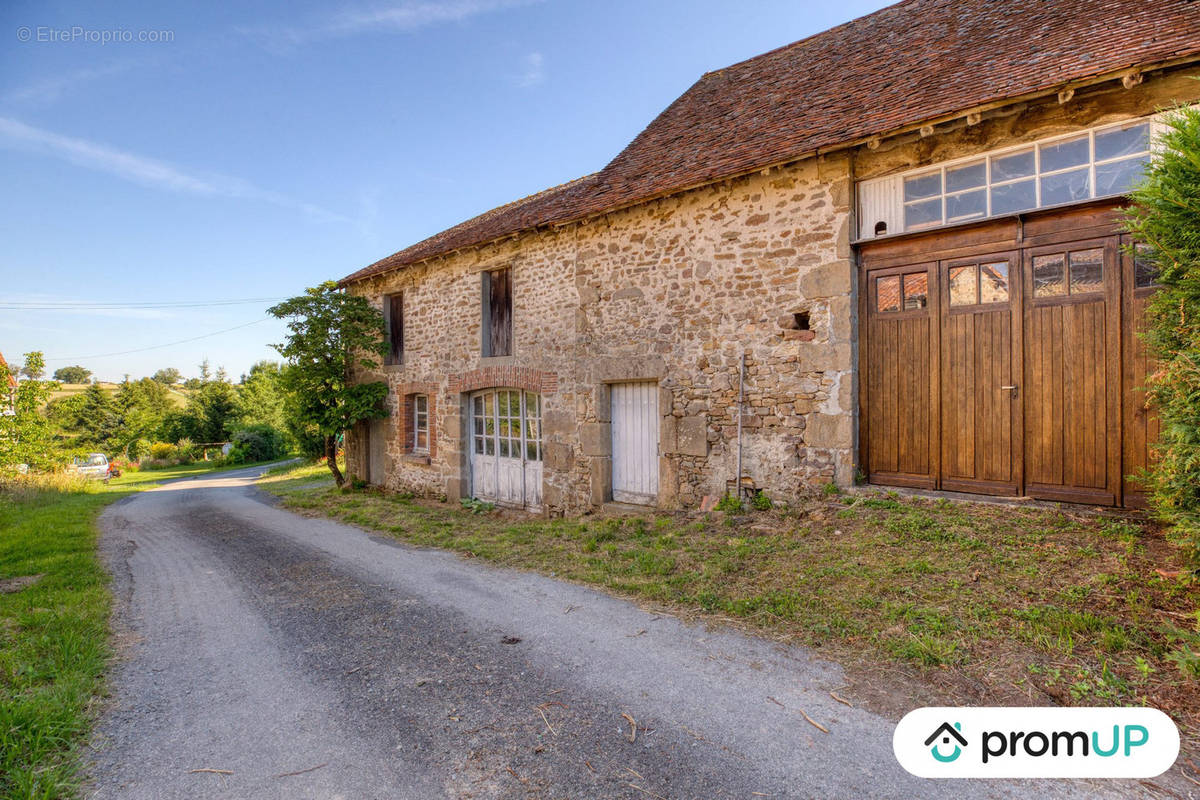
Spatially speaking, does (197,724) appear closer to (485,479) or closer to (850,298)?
(850,298)

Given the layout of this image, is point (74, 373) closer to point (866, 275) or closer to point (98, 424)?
point (98, 424)

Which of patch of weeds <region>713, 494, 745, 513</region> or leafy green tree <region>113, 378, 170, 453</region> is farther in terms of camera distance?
leafy green tree <region>113, 378, 170, 453</region>

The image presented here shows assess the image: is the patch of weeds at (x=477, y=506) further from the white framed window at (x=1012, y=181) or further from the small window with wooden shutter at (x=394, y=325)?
the white framed window at (x=1012, y=181)

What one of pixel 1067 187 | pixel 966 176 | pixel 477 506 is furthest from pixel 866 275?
pixel 477 506

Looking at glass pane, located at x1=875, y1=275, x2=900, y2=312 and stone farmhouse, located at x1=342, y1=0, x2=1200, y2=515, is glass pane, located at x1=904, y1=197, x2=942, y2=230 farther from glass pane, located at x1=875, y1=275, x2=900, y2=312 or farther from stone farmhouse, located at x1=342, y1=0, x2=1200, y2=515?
glass pane, located at x1=875, y1=275, x2=900, y2=312

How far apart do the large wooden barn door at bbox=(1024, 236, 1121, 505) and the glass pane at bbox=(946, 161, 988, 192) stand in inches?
32.3

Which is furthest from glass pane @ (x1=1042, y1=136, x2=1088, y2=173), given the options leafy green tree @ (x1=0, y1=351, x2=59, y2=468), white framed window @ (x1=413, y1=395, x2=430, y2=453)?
leafy green tree @ (x1=0, y1=351, x2=59, y2=468)

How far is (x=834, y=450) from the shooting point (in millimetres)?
5961

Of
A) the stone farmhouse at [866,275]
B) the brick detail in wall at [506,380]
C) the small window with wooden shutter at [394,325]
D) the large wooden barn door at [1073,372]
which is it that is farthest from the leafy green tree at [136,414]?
the large wooden barn door at [1073,372]

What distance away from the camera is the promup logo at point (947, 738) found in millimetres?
2383

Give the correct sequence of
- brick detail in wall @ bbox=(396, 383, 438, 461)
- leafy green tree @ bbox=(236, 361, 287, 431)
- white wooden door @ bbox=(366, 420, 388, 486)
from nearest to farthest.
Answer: brick detail in wall @ bbox=(396, 383, 438, 461) → white wooden door @ bbox=(366, 420, 388, 486) → leafy green tree @ bbox=(236, 361, 287, 431)

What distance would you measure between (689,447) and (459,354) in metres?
4.98

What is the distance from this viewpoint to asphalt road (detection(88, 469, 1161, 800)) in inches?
88.8

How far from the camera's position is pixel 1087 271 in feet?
15.8
